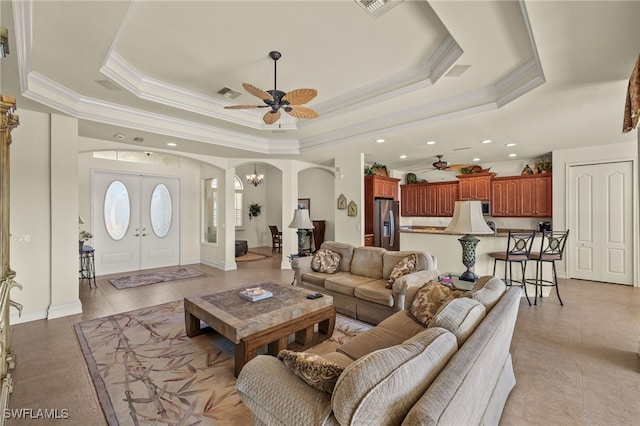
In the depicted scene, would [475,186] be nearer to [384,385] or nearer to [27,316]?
[384,385]

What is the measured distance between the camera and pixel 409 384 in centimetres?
110

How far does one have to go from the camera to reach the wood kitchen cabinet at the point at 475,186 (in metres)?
7.51

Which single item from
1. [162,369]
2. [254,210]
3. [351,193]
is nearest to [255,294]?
[162,369]

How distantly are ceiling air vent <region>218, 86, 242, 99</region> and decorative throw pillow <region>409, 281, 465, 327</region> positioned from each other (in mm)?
3404

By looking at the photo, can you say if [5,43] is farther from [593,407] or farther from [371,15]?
[593,407]

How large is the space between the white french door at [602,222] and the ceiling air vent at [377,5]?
5.84m

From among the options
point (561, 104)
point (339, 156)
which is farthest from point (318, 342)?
point (339, 156)

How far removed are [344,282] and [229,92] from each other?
9.91 feet

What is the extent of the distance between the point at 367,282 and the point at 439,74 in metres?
2.63

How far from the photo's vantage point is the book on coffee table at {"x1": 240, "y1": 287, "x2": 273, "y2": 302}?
3092mm

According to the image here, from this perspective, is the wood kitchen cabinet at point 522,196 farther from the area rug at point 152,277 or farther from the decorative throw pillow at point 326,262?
the area rug at point 152,277

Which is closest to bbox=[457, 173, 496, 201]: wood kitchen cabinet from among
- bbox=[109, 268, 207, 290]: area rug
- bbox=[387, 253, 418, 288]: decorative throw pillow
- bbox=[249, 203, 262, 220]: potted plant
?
bbox=[387, 253, 418, 288]: decorative throw pillow

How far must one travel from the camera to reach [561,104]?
3.54m

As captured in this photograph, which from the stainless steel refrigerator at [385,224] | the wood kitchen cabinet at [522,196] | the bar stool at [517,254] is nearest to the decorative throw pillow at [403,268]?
the bar stool at [517,254]
